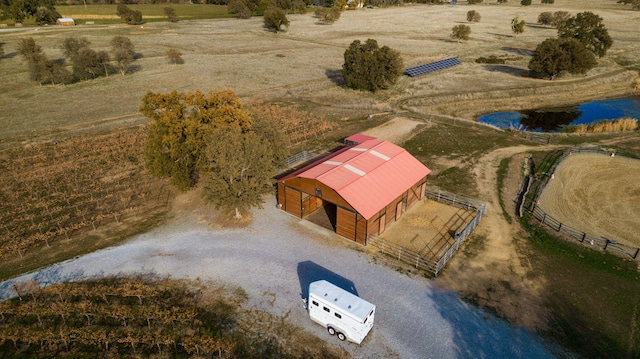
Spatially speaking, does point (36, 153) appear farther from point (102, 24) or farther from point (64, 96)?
point (102, 24)

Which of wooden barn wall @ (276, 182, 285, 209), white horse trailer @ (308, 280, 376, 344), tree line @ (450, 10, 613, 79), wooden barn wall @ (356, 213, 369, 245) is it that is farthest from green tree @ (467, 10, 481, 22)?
white horse trailer @ (308, 280, 376, 344)

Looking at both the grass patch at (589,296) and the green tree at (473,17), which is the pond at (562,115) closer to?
the grass patch at (589,296)

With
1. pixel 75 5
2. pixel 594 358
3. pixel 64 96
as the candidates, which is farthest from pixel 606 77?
pixel 75 5

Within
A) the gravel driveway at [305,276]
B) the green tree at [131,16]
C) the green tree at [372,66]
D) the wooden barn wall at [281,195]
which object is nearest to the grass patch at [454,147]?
the gravel driveway at [305,276]

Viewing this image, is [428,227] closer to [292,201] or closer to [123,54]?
[292,201]

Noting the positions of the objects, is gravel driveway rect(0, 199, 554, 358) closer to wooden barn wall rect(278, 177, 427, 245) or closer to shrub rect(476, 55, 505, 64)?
wooden barn wall rect(278, 177, 427, 245)

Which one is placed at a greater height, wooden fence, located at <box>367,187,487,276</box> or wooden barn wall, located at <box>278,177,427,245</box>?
wooden barn wall, located at <box>278,177,427,245</box>
